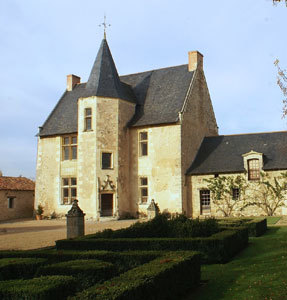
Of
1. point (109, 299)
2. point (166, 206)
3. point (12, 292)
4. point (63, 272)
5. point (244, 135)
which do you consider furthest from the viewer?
point (244, 135)

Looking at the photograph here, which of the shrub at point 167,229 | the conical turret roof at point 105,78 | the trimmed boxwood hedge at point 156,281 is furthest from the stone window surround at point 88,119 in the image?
the trimmed boxwood hedge at point 156,281

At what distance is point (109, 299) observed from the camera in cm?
544

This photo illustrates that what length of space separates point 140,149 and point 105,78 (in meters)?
5.47

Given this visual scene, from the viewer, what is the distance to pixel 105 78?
28609 millimetres

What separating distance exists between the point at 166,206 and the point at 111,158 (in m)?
4.86

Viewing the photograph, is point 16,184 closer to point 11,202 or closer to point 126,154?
point 11,202

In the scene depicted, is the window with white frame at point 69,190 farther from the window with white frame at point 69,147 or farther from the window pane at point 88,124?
the window pane at point 88,124

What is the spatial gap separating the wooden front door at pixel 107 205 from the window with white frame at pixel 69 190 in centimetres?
328

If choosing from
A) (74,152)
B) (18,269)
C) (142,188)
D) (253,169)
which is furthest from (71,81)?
(18,269)

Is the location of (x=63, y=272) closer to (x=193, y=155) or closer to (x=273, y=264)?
(x=273, y=264)

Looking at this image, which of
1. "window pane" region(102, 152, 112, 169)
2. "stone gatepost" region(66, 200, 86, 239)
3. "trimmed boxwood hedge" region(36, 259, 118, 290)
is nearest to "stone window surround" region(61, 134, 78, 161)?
"window pane" region(102, 152, 112, 169)

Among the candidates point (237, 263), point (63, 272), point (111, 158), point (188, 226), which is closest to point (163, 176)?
point (111, 158)

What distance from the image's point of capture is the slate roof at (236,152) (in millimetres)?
26047

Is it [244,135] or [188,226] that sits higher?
[244,135]
